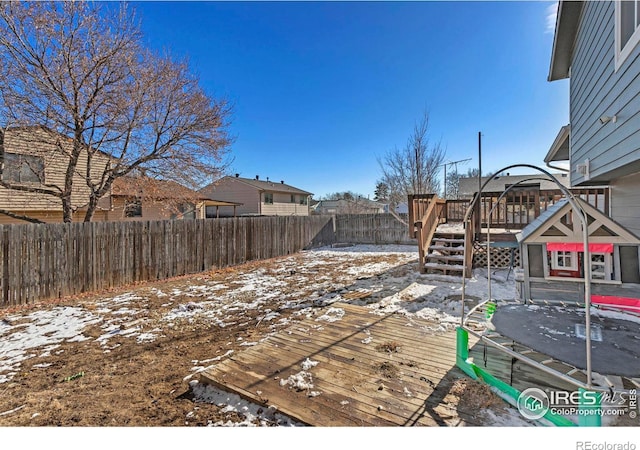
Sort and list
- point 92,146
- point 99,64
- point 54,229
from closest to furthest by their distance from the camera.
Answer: point 54,229 → point 99,64 → point 92,146

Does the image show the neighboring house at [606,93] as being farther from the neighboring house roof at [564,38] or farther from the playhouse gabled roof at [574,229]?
the playhouse gabled roof at [574,229]

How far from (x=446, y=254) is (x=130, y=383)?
7.33 meters

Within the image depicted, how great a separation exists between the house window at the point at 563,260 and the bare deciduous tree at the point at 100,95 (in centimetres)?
964

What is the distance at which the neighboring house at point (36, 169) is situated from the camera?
7.26 m

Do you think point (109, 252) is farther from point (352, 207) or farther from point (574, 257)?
point (352, 207)

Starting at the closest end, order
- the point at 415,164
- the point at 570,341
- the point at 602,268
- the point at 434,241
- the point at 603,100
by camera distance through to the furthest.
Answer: the point at 570,341 → the point at 602,268 → the point at 603,100 → the point at 434,241 → the point at 415,164

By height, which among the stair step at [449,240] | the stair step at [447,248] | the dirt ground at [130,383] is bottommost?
the dirt ground at [130,383]

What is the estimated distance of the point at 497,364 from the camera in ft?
9.61

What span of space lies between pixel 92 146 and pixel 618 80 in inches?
434

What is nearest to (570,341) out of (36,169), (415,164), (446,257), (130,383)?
(130,383)

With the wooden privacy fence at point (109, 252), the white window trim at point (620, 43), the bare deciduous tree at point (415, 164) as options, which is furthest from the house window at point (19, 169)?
the bare deciduous tree at point (415, 164)

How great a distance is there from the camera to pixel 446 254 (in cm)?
775
